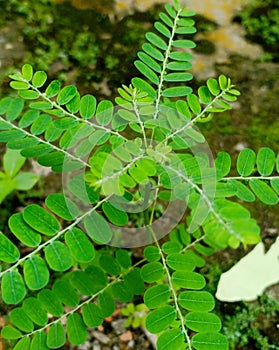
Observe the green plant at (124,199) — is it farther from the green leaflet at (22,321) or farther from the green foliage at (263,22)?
the green foliage at (263,22)

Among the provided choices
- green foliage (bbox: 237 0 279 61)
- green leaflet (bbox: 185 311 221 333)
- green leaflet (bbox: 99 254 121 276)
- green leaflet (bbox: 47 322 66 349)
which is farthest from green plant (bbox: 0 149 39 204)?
green foliage (bbox: 237 0 279 61)

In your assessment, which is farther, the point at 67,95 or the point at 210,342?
the point at 67,95

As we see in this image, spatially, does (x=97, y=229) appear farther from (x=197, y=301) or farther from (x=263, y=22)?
(x=263, y=22)

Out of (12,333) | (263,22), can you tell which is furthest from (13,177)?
(263,22)

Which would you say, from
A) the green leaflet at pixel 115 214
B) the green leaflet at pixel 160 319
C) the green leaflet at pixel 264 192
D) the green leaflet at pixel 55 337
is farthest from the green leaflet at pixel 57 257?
the green leaflet at pixel 264 192

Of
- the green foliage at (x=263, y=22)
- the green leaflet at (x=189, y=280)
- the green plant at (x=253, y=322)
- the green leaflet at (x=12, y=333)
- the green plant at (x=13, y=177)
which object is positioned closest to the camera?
the green leaflet at (x=189, y=280)

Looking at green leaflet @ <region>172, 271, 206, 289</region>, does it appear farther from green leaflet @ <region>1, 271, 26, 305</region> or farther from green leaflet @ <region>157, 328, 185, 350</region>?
green leaflet @ <region>1, 271, 26, 305</region>
